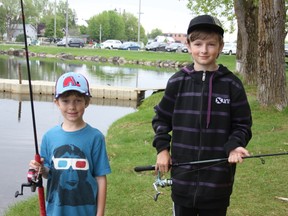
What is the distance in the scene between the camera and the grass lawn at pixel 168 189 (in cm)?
436

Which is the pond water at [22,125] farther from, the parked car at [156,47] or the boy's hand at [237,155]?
the parked car at [156,47]

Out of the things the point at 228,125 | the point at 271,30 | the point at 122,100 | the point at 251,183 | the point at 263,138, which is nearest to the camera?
the point at 228,125

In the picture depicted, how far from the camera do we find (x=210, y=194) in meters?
2.43

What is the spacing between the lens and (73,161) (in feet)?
8.00

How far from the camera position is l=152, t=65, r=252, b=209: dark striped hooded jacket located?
7.90ft

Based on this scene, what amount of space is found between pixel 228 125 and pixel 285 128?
5.59 metres

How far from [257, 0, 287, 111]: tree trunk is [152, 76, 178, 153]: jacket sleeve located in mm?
6416

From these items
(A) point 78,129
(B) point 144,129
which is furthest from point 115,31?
(A) point 78,129

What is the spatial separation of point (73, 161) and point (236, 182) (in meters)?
3.06

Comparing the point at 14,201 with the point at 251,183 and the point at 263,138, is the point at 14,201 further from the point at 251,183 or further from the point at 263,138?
the point at 263,138

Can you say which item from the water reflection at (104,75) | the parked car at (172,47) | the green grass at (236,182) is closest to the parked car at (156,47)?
the parked car at (172,47)

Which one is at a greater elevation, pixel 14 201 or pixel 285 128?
pixel 285 128

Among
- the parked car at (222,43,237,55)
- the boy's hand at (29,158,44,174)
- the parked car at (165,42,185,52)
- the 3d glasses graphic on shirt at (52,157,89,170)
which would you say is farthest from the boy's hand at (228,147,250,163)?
the parked car at (165,42,185,52)

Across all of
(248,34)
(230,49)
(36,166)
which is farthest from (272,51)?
(230,49)
